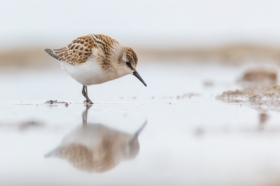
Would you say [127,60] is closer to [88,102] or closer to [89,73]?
[89,73]

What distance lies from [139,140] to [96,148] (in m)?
0.62

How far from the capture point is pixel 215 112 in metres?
8.73

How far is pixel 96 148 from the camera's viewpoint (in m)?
6.28

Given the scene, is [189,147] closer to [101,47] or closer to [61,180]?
[61,180]

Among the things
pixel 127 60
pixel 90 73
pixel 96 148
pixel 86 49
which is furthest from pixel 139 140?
pixel 86 49

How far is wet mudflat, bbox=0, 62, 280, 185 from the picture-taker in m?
5.27

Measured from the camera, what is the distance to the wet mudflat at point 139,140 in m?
5.27

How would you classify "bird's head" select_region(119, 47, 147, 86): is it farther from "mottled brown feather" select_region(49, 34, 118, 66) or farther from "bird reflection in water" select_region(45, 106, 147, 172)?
"bird reflection in water" select_region(45, 106, 147, 172)

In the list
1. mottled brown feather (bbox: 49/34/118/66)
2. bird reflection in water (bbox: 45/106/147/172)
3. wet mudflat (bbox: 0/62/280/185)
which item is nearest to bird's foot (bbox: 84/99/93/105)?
wet mudflat (bbox: 0/62/280/185)

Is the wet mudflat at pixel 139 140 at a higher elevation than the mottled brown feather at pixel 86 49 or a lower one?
lower

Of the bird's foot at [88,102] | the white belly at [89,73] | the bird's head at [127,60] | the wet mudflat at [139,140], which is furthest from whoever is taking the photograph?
the bird's foot at [88,102]

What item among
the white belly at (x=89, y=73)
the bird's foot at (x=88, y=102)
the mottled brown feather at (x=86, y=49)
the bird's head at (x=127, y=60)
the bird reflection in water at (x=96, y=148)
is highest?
the mottled brown feather at (x=86, y=49)

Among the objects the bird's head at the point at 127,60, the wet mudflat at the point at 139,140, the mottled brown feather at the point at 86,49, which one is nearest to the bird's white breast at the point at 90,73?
the mottled brown feather at the point at 86,49

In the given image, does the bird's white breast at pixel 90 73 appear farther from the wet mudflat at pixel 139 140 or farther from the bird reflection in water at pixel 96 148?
the bird reflection in water at pixel 96 148
